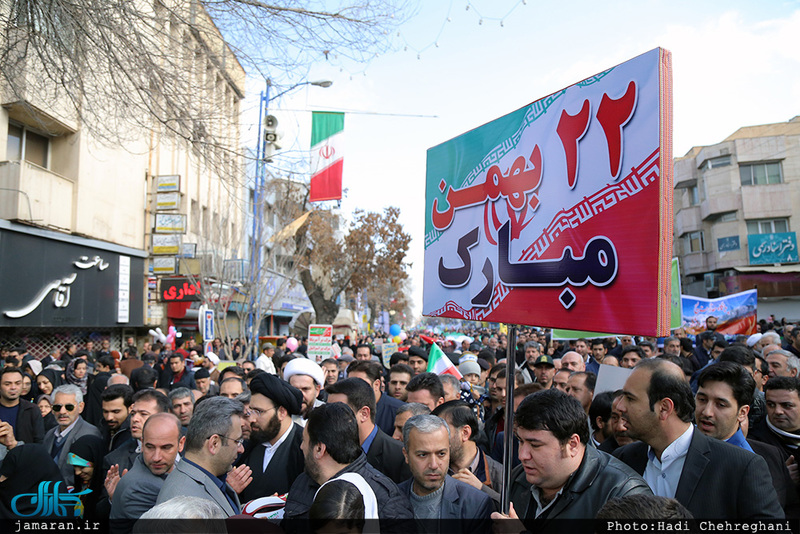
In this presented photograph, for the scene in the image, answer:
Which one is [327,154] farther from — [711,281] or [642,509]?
[711,281]

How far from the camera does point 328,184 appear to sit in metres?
15.2

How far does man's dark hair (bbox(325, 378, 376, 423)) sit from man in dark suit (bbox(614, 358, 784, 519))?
191 centimetres

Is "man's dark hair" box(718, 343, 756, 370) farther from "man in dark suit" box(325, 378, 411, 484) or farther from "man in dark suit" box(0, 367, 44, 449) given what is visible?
"man in dark suit" box(0, 367, 44, 449)

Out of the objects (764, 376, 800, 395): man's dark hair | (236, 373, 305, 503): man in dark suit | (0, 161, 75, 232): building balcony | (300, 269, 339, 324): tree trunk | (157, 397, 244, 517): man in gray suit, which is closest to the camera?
(157, 397, 244, 517): man in gray suit

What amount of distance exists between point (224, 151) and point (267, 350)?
7.97 m

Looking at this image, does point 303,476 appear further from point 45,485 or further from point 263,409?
point 45,485

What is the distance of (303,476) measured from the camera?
3.02 metres

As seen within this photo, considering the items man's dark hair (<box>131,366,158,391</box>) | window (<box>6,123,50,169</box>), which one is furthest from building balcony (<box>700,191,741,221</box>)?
man's dark hair (<box>131,366,158,391</box>)

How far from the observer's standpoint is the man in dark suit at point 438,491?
9.47 feet

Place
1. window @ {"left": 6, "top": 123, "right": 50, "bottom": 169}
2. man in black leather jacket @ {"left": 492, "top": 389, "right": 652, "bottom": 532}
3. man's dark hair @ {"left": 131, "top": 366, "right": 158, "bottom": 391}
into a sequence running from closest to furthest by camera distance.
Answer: man in black leather jacket @ {"left": 492, "top": 389, "right": 652, "bottom": 532} → man's dark hair @ {"left": 131, "top": 366, "right": 158, "bottom": 391} → window @ {"left": 6, "top": 123, "right": 50, "bottom": 169}

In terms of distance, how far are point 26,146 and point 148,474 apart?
16.2 metres

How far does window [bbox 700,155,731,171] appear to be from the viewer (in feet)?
123

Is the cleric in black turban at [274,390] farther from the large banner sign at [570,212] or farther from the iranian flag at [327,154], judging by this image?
the iranian flag at [327,154]

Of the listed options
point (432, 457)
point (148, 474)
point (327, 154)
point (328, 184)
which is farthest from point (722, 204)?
point (148, 474)
